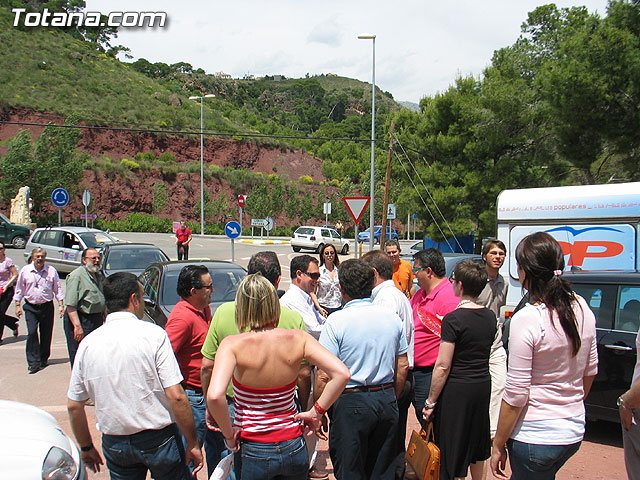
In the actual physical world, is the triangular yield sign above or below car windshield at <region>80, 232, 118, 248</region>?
above

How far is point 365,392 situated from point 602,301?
140 inches

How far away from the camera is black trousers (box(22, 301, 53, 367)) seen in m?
8.14

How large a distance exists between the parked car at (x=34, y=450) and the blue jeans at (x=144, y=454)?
0.39m

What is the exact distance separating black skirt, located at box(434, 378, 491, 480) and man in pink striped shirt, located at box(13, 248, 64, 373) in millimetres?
6468

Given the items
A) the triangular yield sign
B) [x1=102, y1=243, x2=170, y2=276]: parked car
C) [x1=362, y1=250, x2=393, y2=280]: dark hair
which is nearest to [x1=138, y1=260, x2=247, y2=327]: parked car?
[x1=362, y1=250, x2=393, y2=280]: dark hair

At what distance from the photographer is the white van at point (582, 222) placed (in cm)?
925

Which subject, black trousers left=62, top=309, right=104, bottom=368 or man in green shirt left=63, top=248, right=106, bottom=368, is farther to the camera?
black trousers left=62, top=309, right=104, bottom=368

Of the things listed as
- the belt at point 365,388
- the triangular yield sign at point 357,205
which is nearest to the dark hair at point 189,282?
the belt at point 365,388

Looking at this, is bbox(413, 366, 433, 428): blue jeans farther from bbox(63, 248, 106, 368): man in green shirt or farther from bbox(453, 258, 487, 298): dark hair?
bbox(63, 248, 106, 368): man in green shirt

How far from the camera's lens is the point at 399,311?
A: 14.1ft

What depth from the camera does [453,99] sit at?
23141 mm

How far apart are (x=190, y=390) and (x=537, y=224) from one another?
8.54m

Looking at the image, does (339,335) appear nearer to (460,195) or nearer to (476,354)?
(476,354)

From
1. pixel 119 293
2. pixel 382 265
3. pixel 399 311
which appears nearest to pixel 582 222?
pixel 382 265
